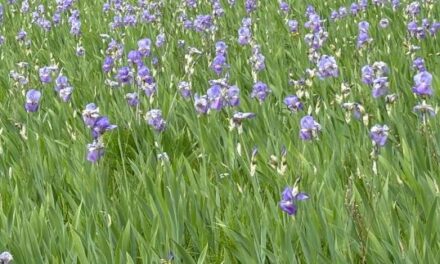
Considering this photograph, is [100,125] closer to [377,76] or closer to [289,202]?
[289,202]

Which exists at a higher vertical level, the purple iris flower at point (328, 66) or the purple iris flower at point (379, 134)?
the purple iris flower at point (328, 66)

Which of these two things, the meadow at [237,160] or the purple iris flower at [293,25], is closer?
the meadow at [237,160]

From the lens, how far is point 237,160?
2914 millimetres

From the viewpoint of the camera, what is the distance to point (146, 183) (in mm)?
2525

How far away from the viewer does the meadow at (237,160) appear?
7.03ft

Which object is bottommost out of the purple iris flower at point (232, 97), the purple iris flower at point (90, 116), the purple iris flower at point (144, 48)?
the purple iris flower at point (232, 97)

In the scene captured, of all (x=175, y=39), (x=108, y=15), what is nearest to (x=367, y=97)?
(x=175, y=39)

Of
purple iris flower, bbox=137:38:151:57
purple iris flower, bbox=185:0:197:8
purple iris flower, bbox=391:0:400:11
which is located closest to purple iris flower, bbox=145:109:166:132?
purple iris flower, bbox=137:38:151:57

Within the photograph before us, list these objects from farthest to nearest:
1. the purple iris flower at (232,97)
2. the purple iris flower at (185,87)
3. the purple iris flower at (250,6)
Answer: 1. the purple iris flower at (250,6)
2. the purple iris flower at (185,87)
3. the purple iris flower at (232,97)

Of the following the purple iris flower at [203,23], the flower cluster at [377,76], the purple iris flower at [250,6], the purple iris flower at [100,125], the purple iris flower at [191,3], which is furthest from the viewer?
the purple iris flower at [191,3]

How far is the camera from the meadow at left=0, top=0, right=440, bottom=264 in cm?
214

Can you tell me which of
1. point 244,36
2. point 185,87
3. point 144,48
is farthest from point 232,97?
point 244,36

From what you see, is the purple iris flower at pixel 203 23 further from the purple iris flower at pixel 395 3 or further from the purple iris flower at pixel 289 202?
the purple iris flower at pixel 289 202

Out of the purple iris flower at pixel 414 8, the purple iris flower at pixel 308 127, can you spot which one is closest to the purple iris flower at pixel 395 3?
the purple iris flower at pixel 414 8
